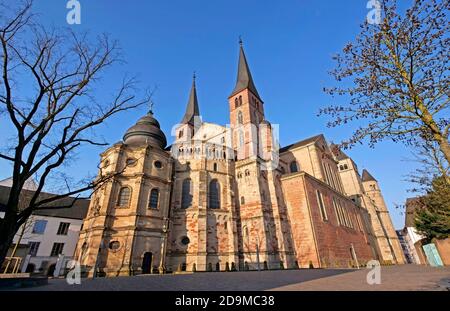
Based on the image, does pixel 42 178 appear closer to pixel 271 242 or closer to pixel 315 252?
pixel 271 242

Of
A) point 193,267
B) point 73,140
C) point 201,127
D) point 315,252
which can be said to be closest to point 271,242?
point 315,252

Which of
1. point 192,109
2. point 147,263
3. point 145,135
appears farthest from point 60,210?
point 192,109

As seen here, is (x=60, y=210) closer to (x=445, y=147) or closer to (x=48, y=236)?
(x=48, y=236)

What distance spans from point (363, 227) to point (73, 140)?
45.1 metres

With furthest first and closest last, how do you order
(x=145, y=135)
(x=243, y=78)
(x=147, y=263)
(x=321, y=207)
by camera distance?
(x=243, y=78) → (x=321, y=207) → (x=145, y=135) → (x=147, y=263)

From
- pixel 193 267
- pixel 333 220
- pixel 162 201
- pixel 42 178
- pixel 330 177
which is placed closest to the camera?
pixel 42 178

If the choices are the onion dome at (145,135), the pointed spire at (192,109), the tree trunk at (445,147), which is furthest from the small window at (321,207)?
the pointed spire at (192,109)

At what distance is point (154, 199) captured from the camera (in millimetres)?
23766

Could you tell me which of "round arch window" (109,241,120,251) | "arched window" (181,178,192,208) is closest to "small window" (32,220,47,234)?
"round arch window" (109,241,120,251)

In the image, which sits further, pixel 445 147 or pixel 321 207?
pixel 321 207

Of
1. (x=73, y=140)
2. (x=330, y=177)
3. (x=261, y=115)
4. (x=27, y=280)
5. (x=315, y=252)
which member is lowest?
(x=27, y=280)

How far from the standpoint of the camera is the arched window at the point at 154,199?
919 inches

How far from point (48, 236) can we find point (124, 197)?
47.1 ft

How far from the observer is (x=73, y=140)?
8.33 meters
